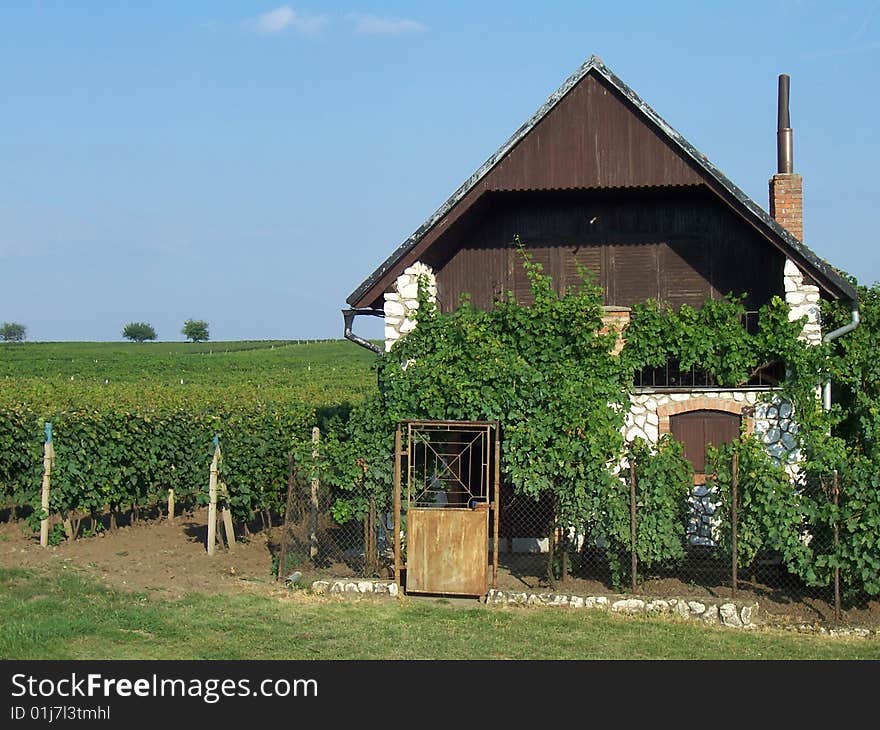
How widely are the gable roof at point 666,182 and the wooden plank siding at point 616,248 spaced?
3.00 feet

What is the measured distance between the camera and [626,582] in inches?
538

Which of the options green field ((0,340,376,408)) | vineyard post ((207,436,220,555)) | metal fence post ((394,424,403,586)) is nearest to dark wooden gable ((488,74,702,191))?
metal fence post ((394,424,403,586))

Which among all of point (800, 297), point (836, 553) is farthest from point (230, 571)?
point (800, 297)

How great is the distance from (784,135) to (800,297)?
14.2 feet

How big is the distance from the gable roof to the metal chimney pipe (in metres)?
3.03

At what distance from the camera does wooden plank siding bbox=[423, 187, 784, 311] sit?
1591 centimetres

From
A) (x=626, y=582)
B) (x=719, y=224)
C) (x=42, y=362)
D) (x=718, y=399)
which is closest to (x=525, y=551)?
(x=626, y=582)

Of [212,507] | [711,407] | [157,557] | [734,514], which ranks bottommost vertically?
[157,557]

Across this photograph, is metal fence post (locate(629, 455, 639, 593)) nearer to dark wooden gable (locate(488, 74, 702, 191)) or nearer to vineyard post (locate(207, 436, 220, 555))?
dark wooden gable (locate(488, 74, 702, 191))

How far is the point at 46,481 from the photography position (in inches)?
675

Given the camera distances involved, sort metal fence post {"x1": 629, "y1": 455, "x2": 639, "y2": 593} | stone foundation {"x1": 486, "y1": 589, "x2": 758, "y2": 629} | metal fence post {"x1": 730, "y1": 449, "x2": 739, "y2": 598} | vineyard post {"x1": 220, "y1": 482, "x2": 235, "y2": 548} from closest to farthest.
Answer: stone foundation {"x1": 486, "y1": 589, "x2": 758, "y2": 629}, metal fence post {"x1": 730, "y1": 449, "x2": 739, "y2": 598}, metal fence post {"x1": 629, "y1": 455, "x2": 639, "y2": 593}, vineyard post {"x1": 220, "y1": 482, "x2": 235, "y2": 548}

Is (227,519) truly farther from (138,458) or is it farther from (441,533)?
(441,533)

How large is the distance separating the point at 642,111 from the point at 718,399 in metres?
4.36

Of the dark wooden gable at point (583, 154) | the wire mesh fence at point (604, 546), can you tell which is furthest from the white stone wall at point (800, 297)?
the wire mesh fence at point (604, 546)
